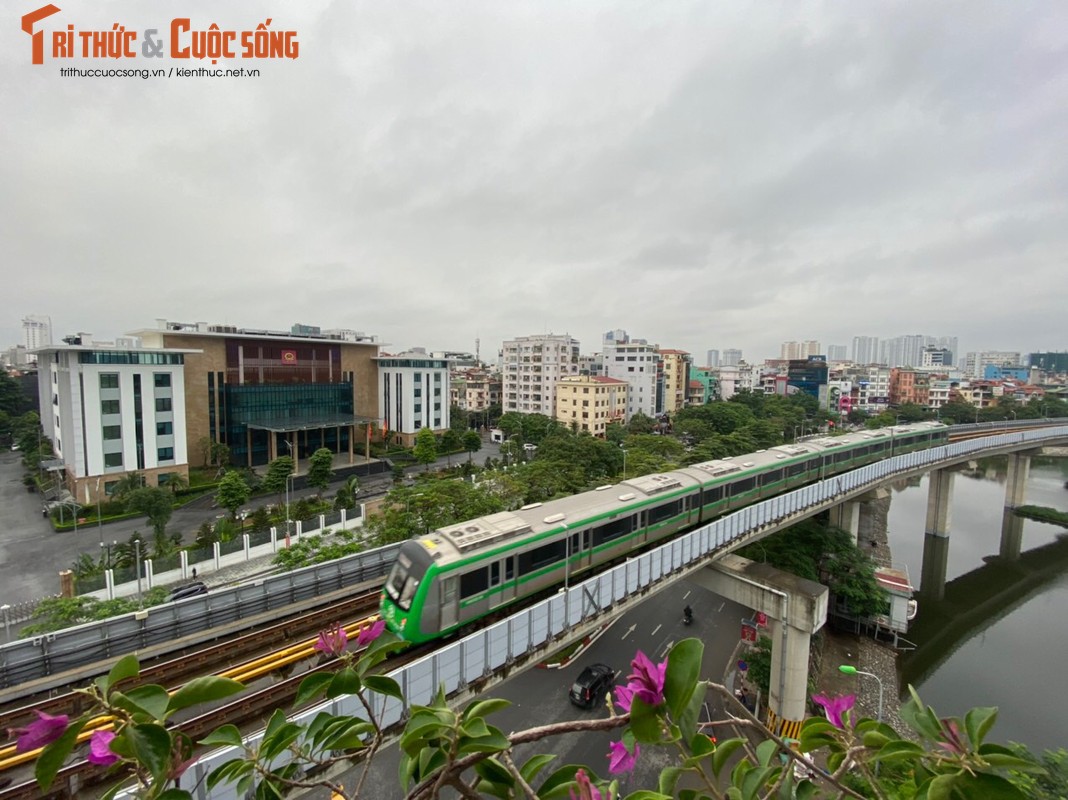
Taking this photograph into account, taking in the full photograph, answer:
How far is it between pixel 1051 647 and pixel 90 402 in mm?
47153

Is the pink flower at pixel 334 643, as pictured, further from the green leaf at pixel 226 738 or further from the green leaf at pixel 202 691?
the green leaf at pixel 202 691

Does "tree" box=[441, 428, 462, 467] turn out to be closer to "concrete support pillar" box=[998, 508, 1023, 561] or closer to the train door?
the train door

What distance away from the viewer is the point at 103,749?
1.69 meters

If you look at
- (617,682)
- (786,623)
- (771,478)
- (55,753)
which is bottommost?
(617,682)

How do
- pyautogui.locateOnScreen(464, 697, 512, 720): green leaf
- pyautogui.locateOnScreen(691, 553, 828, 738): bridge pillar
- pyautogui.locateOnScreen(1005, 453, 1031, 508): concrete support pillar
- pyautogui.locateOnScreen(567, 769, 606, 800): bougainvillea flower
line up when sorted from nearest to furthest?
Answer: pyautogui.locateOnScreen(567, 769, 606, 800): bougainvillea flower → pyautogui.locateOnScreen(464, 697, 512, 720): green leaf → pyautogui.locateOnScreen(691, 553, 828, 738): bridge pillar → pyautogui.locateOnScreen(1005, 453, 1031, 508): concrete support pillar

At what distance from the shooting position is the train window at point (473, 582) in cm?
979

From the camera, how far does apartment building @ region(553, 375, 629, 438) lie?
53344 mm

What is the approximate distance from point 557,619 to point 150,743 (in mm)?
9315

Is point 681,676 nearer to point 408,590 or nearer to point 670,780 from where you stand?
point 670,780

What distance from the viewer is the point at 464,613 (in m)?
9.88

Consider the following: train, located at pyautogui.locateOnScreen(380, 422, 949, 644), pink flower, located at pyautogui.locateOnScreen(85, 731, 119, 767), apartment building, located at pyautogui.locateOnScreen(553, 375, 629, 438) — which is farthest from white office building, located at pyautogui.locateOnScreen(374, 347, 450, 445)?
Answer: pink flower, located at pyautogui.locateOnScreen(85, 731, 119, 767)

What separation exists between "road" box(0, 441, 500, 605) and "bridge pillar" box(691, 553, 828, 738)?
2200cm

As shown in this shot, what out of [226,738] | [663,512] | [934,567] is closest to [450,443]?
[663,512]

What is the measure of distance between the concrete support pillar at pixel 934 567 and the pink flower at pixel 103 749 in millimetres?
33882
